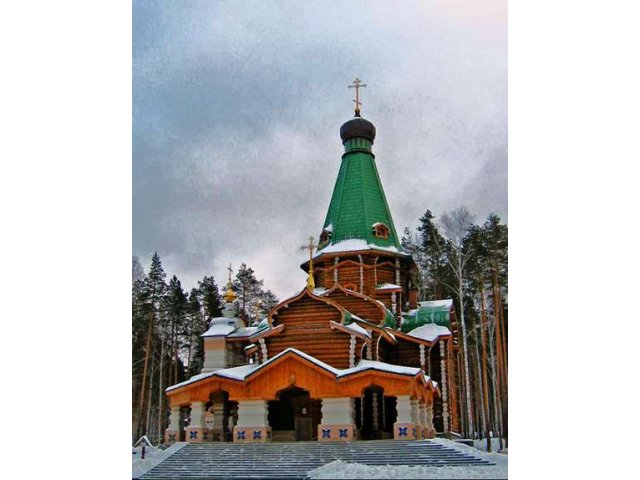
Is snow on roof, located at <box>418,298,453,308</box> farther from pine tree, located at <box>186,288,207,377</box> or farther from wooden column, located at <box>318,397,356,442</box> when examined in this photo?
pine tree, located at <box>186,288,207,377</box>

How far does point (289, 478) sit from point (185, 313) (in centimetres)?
904

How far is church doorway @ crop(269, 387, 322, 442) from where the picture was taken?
12297mm

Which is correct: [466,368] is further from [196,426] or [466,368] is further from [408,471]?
[408,471]

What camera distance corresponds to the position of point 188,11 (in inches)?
425

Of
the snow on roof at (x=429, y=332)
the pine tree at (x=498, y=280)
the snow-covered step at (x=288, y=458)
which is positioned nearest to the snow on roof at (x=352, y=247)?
the snow on roof at (x=429, y=332)

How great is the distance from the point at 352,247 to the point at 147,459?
7.50 meters

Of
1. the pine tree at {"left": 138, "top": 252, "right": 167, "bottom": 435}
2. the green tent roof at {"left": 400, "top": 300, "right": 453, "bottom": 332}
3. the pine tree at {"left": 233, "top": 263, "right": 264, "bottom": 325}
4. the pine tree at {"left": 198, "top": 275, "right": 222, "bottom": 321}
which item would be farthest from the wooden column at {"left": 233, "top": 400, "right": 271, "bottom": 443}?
the pine tree at {"left": 233, "top": 263, "right": 264, "bottom": 325}

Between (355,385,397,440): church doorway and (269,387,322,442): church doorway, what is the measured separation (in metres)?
0.91

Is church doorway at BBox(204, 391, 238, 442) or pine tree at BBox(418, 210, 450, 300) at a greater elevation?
pine tree at BBox(418, 210, 450, 300)

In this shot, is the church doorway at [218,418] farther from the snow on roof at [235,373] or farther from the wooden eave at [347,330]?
the wooden eave at [347,330]

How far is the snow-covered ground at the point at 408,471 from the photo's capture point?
7912 millimetres

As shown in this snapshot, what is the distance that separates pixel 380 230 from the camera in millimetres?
16016
